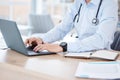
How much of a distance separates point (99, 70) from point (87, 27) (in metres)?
0.84

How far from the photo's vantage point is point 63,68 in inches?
45.7

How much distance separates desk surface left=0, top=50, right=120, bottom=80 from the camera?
3.48 feet

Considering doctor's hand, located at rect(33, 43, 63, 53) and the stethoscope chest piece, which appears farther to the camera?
the stethoscope chest piece

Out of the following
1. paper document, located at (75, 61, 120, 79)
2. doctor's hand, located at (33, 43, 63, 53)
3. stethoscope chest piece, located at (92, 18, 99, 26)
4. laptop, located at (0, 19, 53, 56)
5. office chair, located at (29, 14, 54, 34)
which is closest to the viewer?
paper document, located at (75, 61, 120, 79)

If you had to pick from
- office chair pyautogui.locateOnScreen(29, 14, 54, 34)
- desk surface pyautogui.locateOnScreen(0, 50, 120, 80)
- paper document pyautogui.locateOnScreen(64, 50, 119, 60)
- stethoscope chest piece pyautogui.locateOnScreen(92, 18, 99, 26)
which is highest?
stethoscope chest piece pyautogui.locateOnScreen(92, 18, 99, 26)

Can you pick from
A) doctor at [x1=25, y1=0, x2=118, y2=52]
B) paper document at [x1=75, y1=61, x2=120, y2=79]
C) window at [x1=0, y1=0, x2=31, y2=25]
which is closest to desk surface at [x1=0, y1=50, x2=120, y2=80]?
paper document at [x1=75, y1=61, x2=120, y2=79]

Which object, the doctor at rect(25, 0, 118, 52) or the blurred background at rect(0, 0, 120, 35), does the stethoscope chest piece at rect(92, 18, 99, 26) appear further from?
the blurred background at rect(0, 0, 120, 35)

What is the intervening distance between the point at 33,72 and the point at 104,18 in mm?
807

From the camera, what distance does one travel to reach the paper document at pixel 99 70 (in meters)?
1.00

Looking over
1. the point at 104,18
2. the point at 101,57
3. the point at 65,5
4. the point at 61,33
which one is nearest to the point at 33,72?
the point at 101,57

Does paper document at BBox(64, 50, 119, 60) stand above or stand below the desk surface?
below

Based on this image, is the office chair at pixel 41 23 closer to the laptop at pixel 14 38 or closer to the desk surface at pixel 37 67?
the laptop at pixel 14 38

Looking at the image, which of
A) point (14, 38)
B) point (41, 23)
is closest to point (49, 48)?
point (14, 38)

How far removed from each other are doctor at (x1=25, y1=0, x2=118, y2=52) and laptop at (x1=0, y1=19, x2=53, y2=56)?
9cm
